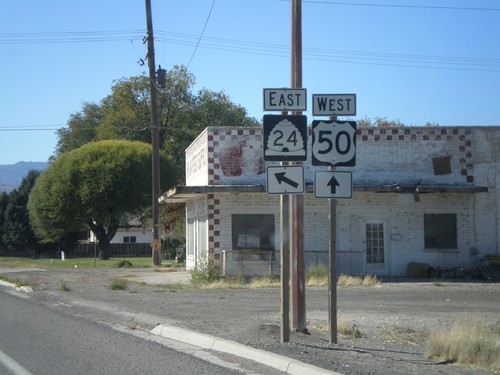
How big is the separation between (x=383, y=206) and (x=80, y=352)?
1645 cm

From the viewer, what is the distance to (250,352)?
9.52 metres

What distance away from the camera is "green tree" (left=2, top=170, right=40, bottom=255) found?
225 ft

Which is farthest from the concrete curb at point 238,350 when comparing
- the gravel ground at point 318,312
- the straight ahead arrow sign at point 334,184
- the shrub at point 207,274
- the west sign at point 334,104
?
the shrub at point 207,274

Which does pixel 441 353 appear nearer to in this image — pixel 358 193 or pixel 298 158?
pixel 298 158

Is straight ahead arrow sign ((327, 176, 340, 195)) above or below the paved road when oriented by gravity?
above

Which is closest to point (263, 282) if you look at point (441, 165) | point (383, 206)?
point (383, 206)

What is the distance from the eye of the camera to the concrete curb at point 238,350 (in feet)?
27.3

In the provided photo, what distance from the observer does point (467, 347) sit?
909 cm

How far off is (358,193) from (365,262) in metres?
2.61

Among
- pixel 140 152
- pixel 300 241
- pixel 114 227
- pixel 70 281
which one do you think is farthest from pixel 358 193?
pixel 114 227

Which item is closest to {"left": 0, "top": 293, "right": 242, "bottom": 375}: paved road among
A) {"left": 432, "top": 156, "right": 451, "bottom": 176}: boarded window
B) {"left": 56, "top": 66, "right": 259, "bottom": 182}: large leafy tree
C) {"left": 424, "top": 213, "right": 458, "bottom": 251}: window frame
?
{"left": 424, "top": 213, "right": 458, "bottom": 251}: window frame

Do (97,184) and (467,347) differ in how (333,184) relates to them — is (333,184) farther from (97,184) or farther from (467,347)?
(97,184)

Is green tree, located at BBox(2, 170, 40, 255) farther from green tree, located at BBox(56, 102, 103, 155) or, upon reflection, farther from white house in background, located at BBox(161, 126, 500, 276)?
white house in background, located at BBox(161, 126, 500, 276)

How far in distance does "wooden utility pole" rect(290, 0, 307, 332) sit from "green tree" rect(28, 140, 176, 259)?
39.7m
